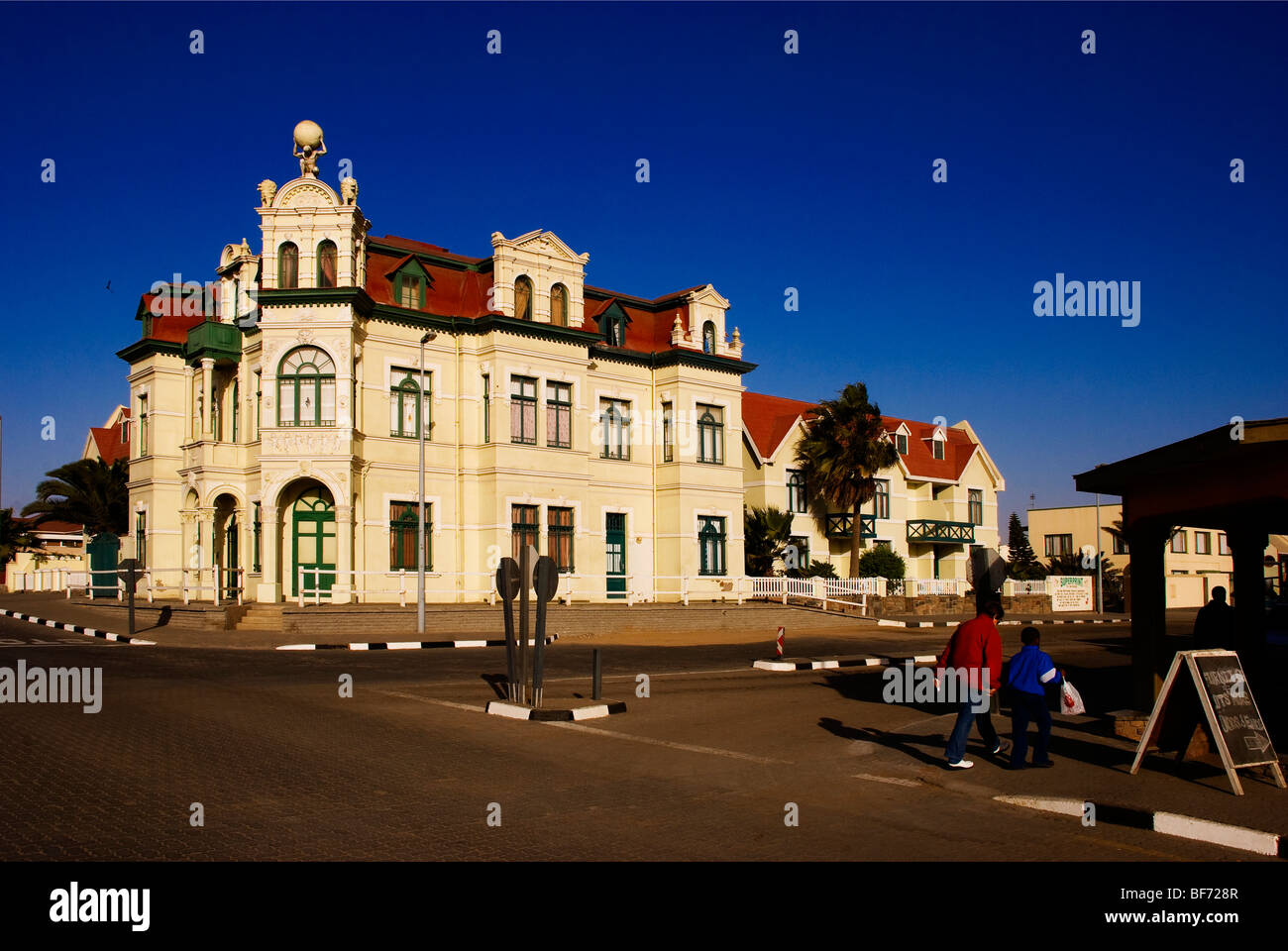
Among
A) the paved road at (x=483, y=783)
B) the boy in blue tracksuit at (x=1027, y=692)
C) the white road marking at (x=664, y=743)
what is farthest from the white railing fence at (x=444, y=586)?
the boy in blue tracksuit at (x=1027, y=692)

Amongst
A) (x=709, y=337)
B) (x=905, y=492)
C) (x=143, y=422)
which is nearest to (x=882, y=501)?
(x=905, y=492)

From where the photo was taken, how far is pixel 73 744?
10.8 meters

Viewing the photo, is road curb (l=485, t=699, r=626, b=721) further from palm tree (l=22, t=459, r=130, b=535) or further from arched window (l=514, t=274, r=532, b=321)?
palm tree (l=22, t=459, r=130, b=535)

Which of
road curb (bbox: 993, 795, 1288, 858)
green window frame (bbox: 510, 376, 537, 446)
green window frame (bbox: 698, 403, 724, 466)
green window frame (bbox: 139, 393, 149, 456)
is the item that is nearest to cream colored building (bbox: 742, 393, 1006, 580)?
green window frame (bbox: 698, 403, 724, 466)

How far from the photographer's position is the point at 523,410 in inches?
1309

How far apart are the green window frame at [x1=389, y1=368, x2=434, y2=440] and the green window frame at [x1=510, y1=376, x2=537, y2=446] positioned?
250cm

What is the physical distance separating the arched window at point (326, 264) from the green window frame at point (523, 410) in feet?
20.2

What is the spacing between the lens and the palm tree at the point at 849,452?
43812 mm

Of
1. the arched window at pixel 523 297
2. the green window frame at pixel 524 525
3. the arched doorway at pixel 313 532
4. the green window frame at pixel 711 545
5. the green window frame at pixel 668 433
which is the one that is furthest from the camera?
the green window frame at pixel 711 545

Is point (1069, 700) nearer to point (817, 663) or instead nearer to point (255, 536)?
point (817, 663)

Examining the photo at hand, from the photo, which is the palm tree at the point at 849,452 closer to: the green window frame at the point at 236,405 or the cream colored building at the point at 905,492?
the cream colored building at the point at 905,492

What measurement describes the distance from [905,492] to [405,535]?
92.0ft

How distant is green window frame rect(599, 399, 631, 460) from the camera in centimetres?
3628
